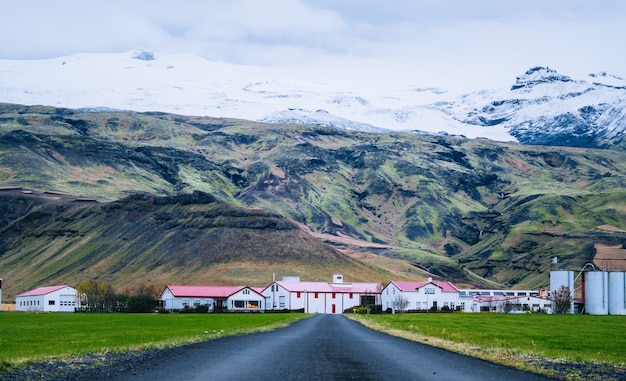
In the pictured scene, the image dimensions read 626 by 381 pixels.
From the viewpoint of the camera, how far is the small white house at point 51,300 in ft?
516

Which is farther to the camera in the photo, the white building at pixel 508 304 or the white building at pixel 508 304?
the white building at pixel 508 304

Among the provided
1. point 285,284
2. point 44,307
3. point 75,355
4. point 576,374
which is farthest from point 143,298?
point 576,374

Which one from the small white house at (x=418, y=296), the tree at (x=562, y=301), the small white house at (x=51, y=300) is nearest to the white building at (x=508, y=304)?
the small white house at (x=418, y=296)

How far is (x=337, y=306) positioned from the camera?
557 feet

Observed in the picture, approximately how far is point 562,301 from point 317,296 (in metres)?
47.9

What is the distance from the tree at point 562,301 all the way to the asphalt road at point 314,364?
104247 millimetres

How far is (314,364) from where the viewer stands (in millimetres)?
34469

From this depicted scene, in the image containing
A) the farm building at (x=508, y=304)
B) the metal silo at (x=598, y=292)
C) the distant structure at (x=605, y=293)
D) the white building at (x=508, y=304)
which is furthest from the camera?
the farm building at (x=508, y=304)

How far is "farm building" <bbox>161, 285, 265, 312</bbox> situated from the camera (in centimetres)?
15712

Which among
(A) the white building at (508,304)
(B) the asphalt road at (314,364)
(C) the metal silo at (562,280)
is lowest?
→ (A) the white building at (508,304)

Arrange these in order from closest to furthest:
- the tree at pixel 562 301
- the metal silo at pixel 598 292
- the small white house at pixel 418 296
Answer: the metal silo at pixel 598 292 → the tree at pixel 562 301 → the small white house at pixel 418 296

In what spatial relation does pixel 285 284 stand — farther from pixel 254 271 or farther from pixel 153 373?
pixel 153 373

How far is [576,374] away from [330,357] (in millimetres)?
11149

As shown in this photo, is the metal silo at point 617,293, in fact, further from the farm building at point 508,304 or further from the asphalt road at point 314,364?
the asphalt road at point 314,364
